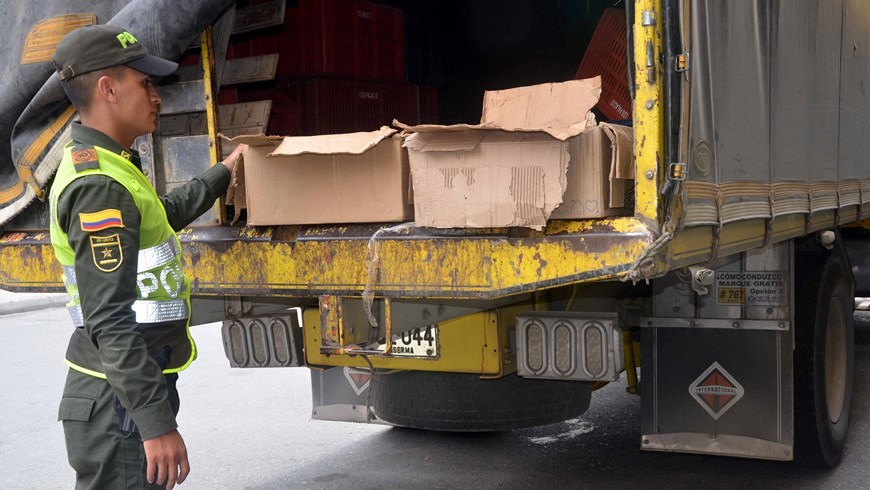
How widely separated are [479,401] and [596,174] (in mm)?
1653

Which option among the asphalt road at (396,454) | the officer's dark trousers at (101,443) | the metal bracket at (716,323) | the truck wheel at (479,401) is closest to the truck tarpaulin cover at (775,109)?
the metal bracket at (716,323)

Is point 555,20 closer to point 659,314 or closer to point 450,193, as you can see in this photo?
point 659,314

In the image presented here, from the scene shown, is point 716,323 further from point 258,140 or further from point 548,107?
point 258,140

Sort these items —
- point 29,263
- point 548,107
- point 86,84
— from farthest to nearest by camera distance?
point 29,263, point 548,107, point 86,84

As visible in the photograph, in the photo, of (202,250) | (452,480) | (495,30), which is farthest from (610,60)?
(202,250)

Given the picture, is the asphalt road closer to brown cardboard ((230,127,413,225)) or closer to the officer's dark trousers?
brown cardboard ((230,127,413,225))

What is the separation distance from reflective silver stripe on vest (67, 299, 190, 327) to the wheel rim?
3.40m

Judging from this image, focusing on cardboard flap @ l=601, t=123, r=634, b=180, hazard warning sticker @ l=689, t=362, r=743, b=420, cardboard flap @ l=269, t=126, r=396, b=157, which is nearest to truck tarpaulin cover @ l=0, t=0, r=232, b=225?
cardboard flap @ l=269, t=126, r=396, b=157

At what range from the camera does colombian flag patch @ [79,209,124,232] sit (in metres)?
2.32

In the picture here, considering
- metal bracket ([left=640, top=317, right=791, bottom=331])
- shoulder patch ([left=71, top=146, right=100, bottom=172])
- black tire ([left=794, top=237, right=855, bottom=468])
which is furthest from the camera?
black tire ([left=794, top=237, right=855, bottom=468])

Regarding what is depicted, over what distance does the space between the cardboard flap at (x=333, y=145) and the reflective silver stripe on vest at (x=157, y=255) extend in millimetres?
558

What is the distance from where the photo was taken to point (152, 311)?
2561mm

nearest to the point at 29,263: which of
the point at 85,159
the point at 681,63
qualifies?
the point at 85,159

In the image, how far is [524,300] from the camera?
12.1 feet
